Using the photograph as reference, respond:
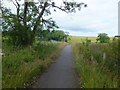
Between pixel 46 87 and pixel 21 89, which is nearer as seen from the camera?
pixel 21 89

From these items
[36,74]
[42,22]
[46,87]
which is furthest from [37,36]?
[46,87]

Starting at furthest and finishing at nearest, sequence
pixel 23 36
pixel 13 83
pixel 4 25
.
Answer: pixel 23 36
pixel 4 25
pixel 13 83

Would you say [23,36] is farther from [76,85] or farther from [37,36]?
[76,85]

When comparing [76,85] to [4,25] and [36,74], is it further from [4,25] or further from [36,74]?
[4,25]

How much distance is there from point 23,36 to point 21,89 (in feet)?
67.9

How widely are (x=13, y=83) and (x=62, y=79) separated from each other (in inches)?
178

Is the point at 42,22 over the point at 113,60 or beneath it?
over

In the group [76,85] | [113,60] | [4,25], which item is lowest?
[76,85]

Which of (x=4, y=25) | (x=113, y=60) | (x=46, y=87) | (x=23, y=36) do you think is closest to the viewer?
(x=46, y=87)

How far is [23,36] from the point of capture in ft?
107

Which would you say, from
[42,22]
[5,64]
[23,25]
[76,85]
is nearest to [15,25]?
[23,25]

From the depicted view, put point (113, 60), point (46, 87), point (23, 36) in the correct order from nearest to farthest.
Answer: point (46, 87) → point (113, 60) → point (23, 36)

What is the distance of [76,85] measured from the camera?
14.6 m

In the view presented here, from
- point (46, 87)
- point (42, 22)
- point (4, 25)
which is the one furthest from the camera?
point (42, 22)
